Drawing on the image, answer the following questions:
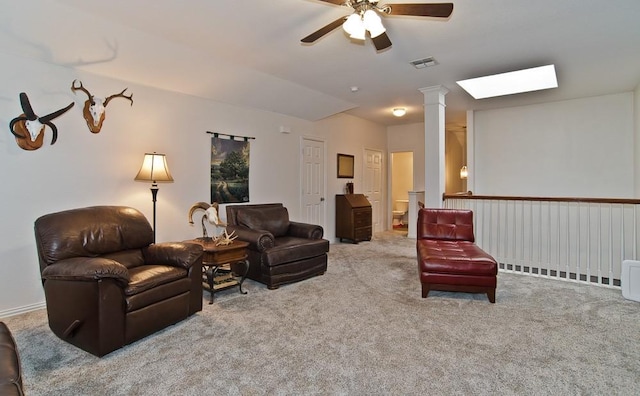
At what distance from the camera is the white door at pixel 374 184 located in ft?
24.3

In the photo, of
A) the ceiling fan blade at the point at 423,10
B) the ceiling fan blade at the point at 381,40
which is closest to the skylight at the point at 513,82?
the ceiling fan blade at the point at 381,40

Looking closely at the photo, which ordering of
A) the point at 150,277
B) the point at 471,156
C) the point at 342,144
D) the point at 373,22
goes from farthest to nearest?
the point at 342,144, the point at 471,156, the point at 150,277, the point at 373,22

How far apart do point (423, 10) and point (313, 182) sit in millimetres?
4178

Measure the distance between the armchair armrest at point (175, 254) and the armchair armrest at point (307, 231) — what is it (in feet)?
5.51

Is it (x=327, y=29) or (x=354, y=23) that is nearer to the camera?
(x=354, y=23)

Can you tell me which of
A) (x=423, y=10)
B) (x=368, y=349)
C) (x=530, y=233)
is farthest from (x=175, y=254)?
(x=530, y=233)

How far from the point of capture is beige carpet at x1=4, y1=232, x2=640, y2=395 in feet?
6.10

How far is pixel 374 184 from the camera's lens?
25.1ft

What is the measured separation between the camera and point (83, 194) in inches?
129

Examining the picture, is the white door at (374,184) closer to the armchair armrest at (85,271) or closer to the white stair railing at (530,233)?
the white stair railing at (530,233)

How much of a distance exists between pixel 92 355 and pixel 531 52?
4.83 meters

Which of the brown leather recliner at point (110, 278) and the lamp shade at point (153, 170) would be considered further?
the lamp shade at point (153, 170)

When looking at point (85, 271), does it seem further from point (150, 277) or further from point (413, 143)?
point (413, 143)

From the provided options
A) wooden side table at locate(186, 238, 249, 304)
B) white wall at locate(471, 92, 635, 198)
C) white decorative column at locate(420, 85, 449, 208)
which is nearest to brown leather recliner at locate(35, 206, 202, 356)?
wooden side table at locate(186, 238, 249, 304)
